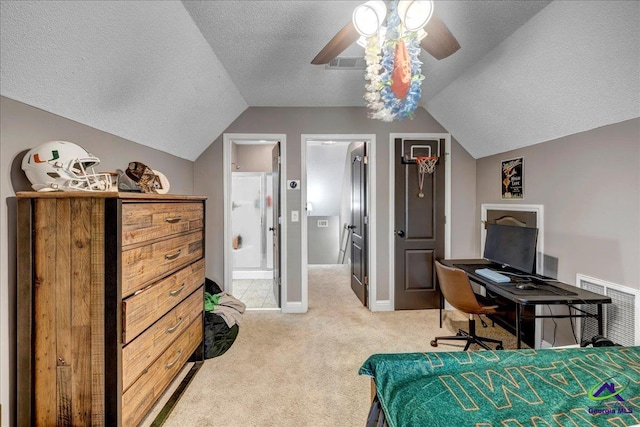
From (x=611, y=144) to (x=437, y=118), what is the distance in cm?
172

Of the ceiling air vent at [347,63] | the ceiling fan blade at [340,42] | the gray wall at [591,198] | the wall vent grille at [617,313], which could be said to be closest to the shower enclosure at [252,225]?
the ceiling air vent at [347,63]

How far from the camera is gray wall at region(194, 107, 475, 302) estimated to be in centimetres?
338

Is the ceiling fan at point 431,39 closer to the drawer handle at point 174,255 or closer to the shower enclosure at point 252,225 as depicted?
the drawer handle at point 174,255

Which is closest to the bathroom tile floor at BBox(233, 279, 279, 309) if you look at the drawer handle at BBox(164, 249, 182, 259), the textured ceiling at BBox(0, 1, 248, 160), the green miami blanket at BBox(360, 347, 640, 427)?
the drawer handle at BBox(164, 249, 182, 259)

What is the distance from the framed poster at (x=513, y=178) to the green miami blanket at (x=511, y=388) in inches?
69.7

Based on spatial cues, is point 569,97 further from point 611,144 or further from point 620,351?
point 620,351

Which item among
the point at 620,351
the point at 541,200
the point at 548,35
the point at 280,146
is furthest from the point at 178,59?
the point at 541,200

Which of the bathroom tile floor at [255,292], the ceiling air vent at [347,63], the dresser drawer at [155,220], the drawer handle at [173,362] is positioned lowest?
the bathroom tile floor at [255,292]

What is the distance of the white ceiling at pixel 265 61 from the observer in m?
1.35

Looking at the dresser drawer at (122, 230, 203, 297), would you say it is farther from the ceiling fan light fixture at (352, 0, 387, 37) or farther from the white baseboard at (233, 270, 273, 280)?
the white baseboard at (233, 270, 273, 280)

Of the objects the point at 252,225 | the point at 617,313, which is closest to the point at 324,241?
the point at 252,225

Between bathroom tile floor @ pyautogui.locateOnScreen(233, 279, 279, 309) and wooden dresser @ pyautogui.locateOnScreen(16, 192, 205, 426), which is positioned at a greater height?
wooden dresser @ pyautogui.locateOnScreen(16, 192, 205, 426)

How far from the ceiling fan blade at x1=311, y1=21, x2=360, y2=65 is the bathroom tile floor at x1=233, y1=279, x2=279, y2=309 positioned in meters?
2.99

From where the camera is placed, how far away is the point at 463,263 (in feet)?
9.73
